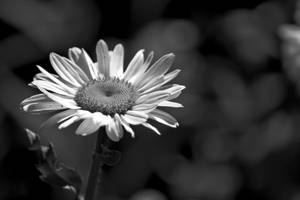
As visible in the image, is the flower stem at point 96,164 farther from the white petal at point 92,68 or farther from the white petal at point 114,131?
the white petal at point 92,68

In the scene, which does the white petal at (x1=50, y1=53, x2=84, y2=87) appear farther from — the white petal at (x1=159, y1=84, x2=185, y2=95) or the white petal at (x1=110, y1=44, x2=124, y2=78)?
the white petal at (x1=159, y1=84, x2=185, y2=95)

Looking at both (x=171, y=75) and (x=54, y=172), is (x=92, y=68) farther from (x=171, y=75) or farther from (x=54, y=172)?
(x=54, y=172)

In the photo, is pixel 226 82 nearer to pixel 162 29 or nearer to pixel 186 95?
pixel 186 95

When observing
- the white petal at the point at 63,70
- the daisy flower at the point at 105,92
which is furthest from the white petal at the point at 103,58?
the white petal at the point at 63,70

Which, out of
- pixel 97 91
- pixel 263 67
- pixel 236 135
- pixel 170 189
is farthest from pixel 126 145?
pixel 97 91

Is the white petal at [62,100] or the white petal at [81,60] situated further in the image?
the white petal at [81,60]

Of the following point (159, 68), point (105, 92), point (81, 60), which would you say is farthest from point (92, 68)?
point (159, 68)

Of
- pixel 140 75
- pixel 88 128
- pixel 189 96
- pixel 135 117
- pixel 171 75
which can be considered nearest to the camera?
pixel 88 128
